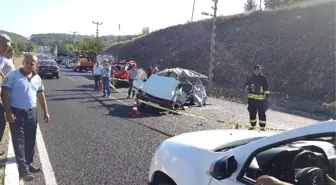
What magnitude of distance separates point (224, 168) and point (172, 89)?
10.7 metres

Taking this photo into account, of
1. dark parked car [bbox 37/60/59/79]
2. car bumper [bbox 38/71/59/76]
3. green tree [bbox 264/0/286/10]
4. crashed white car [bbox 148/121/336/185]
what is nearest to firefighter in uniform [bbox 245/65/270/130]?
crashed white car [bbox 148/121/336/185]

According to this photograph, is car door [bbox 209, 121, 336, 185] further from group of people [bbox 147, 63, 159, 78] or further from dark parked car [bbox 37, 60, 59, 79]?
dark parked car [bbox 37, 60, 59, 79]

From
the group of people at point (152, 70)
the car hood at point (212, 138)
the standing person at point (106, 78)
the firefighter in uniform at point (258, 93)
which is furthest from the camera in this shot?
the group of people at point (152, 70)

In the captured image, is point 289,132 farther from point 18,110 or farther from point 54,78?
point 54,78

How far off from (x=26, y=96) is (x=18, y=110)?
223mm

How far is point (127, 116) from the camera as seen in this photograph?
38.8 ft

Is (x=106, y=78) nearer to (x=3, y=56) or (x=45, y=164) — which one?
(x=3, y=56)

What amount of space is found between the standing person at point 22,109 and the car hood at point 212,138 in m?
2.68

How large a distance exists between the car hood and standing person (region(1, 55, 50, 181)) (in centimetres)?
268

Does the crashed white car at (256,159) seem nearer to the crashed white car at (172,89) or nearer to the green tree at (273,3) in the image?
the crashed white car at (172,89)

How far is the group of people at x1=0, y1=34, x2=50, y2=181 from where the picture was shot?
5339mm

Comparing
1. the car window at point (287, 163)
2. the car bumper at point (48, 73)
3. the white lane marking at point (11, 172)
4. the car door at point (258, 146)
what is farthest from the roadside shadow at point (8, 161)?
the car bumper at point (48, 73)

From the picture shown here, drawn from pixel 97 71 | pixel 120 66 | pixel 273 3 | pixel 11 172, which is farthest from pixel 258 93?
pixel 273 3

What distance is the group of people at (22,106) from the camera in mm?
5339
